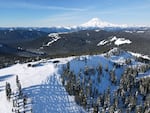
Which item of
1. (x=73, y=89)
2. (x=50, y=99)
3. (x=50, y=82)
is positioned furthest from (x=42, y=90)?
(x=73, y=89)

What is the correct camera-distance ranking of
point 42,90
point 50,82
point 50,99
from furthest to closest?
1. point 50,82
2. point 42,90
3. point 50,99

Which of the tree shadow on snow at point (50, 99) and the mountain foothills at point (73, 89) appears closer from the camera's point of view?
the tree shadow on snow at point (50, 99)

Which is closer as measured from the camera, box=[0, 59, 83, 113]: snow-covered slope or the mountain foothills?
box=[0, 59, 83, 113]: snow-covered slope

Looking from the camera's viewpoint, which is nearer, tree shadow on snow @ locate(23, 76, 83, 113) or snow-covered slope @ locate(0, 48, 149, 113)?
tree shadow on snow @ locate(23, 76, 83, 113)

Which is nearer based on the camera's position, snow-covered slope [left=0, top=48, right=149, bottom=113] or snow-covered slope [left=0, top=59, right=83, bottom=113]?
snow-covered slope [left=0, top=59, right=83, bottom=113]

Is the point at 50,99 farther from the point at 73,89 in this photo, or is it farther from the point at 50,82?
the point at 50,82

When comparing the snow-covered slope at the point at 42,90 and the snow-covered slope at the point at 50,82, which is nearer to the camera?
the snow-covered slope at the point at 42,90

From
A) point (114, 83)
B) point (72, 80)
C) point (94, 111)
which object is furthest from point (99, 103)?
point (114, 83)

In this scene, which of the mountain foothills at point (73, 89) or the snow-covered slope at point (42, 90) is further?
the mountain foothills at point (73, 89)

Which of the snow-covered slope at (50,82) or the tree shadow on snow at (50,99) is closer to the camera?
the tree shadow on snow at (50,99)

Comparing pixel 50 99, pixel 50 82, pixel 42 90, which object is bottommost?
pixel 50 99

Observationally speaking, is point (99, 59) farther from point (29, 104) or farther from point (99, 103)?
point (29, 104)
